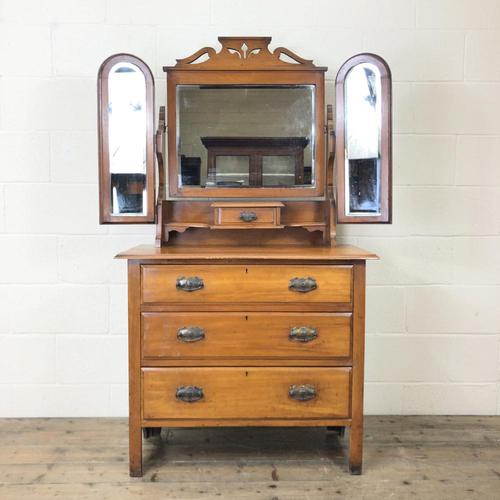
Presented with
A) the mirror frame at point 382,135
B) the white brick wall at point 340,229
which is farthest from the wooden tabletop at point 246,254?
the white brick wall at point 340,229

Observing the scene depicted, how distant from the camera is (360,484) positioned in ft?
7.36

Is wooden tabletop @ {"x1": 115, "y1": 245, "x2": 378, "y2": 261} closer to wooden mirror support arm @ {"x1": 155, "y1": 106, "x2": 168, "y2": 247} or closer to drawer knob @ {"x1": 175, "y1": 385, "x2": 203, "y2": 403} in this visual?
wooden mirror support arm @ {"x1": 155, "y1": 106, "x2": 168, "y2": 247}

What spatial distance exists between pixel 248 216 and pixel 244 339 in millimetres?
599

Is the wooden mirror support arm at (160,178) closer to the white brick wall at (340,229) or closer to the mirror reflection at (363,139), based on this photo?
the white brick wall at (340,229)

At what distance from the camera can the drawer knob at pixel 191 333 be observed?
88.1 inches

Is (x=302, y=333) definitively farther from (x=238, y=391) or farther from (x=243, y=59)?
(x=243, y=59)

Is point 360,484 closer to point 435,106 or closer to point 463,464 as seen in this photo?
point 463,464

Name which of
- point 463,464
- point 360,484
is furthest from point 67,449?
point 463,464

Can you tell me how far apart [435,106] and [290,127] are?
2.63ft

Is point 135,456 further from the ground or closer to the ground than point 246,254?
closer to the ground

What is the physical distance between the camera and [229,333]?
2.25 m

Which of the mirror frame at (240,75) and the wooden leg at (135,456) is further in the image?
the mirror frame at (240,75)

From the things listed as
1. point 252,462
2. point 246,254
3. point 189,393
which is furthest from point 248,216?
point 252,462

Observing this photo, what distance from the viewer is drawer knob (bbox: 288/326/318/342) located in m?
2.25
